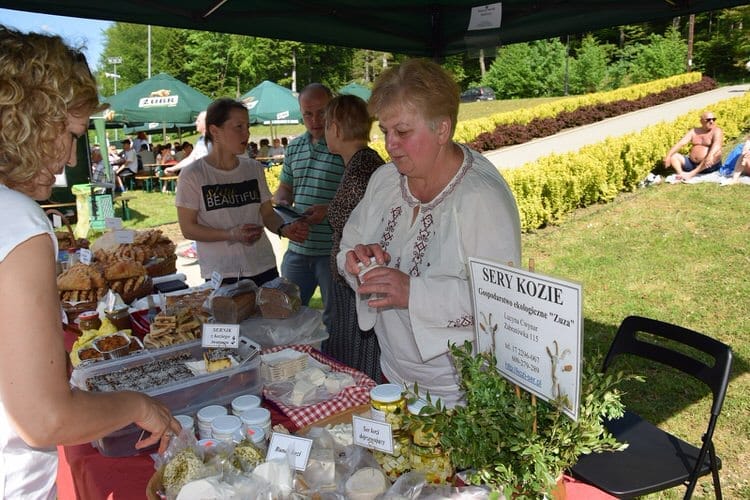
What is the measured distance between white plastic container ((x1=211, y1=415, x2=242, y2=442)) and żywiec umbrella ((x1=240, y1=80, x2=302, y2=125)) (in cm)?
1381

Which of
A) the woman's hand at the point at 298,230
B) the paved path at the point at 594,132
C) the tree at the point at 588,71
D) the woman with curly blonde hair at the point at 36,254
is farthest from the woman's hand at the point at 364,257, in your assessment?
the tree at the point at 588,71

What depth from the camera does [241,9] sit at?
3404 mm

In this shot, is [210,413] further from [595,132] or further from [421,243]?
[595,132]

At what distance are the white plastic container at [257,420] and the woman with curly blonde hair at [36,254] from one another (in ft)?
0.92

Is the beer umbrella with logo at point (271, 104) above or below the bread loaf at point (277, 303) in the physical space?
above

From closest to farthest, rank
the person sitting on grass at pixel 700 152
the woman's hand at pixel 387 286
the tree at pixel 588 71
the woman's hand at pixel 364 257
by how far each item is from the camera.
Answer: the woman's hand at pixel 387 286, the woman's hand at pixel 364 257, the person sitting on grass at pixel 700 152, the tree at pixel 588 71

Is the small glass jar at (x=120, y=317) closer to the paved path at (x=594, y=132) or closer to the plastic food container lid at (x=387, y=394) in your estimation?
the plastic food container lid at (x=387, y=394)

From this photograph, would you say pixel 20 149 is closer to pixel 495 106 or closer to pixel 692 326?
pixel 692 326

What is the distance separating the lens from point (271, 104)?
48.5 feet

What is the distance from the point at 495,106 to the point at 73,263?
26746 millimetres

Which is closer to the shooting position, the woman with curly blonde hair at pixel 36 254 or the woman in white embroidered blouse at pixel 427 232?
the woman with curly blonde hair at pixel 36 254

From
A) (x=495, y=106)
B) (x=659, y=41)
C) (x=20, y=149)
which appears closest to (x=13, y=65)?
(x=20, y=149)

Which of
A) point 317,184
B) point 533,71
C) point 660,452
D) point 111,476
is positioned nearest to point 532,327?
point 111,476

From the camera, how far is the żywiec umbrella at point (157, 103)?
12961mm
